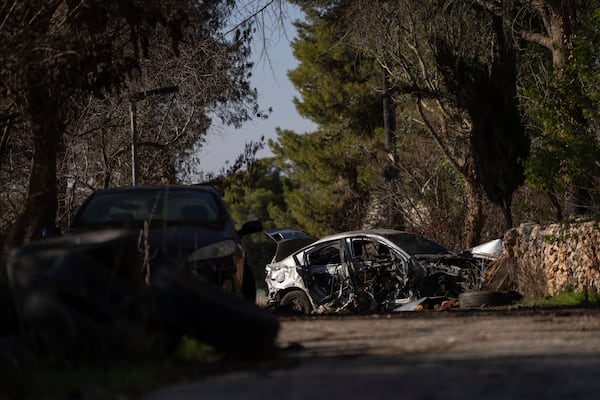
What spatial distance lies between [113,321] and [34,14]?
24.9 feet

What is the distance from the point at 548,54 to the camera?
33500 mm

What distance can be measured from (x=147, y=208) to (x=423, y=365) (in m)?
7.09

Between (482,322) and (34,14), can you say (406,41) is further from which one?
(482,322)

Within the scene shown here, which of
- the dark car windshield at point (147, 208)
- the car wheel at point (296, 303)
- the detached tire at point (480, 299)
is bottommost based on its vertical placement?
the detached tire at point (480, 299)

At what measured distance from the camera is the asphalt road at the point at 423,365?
21.3 feet

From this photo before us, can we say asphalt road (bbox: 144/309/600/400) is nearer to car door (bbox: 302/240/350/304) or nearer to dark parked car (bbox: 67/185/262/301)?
dark parked car (bbox: 67/185/262/301)

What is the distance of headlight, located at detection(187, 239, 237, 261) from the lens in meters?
12.8

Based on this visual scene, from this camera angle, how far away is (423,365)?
7617 millimetres

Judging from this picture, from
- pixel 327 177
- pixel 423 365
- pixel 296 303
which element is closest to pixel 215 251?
pixel 423 365

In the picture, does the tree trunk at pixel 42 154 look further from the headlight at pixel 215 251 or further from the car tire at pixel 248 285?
the headlight at pixel 215 251

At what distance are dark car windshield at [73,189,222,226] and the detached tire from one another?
6558 millimetres

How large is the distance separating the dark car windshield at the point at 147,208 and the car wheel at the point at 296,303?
27.5 ft

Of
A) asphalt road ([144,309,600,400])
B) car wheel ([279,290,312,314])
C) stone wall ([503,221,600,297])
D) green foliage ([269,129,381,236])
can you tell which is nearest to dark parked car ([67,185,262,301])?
asphalt road ([144,309,600,400])

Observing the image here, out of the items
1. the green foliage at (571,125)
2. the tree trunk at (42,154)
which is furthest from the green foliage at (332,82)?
the tree trunk at (42,154)
